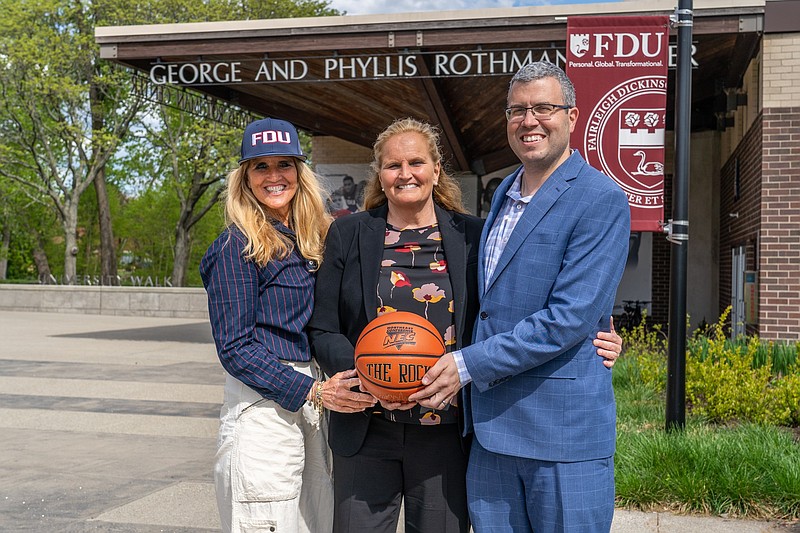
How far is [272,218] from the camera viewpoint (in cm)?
345

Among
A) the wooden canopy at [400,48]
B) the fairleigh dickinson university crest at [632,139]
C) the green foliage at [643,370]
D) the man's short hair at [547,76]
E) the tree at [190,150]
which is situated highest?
the tree at [190,150]

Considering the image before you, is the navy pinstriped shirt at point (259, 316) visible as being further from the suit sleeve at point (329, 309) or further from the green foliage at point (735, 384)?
the green foliage at point (735, 384)

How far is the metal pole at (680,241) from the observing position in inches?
247

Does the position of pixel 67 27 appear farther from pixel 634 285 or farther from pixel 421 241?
pixel 421 241

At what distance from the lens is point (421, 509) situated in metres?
3.23

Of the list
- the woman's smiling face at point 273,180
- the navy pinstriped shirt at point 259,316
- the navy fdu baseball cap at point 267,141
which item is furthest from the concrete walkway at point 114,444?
the navy fdu baseball cap at point 267,141

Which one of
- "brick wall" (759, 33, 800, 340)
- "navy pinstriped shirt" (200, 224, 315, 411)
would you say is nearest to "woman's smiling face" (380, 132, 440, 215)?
"navy pinstriped shirt" (200, 224, 315, 411)

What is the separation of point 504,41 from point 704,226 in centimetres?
882

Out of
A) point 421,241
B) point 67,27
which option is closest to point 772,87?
point 421,241

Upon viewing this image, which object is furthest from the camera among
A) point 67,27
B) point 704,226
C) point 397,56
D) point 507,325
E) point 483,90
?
point 67,27

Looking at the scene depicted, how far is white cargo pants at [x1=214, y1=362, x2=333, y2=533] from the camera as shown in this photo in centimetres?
314

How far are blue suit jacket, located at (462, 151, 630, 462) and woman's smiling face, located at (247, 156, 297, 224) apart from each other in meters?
0.99

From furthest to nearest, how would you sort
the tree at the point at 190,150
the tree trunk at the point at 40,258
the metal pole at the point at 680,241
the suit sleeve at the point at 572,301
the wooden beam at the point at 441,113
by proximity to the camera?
the tree trunk at the point at 40,258, the tree at the point at 190,150, the wooden beam at the point at 441,113, the metal pole at the point at 680,241, the suit sleeve at the point at 572,301

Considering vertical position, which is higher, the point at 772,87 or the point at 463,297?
the point at 772,87
